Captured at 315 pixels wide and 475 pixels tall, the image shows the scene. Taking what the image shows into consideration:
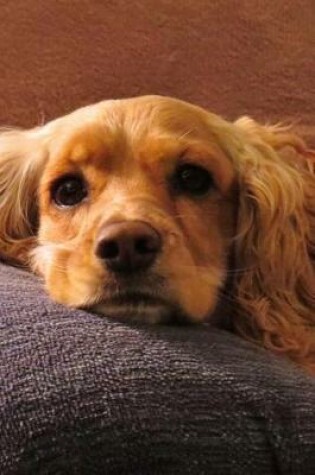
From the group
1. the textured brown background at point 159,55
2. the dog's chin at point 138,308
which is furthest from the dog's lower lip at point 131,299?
the textured brown background at point 159,55

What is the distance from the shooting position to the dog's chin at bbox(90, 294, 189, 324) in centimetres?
114

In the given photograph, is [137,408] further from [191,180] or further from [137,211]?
[191,180]

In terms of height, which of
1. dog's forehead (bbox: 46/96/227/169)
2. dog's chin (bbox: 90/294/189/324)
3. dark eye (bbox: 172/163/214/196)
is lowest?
dog's chin (bbox: 90/294/189/324)

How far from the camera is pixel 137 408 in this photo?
2.69ft

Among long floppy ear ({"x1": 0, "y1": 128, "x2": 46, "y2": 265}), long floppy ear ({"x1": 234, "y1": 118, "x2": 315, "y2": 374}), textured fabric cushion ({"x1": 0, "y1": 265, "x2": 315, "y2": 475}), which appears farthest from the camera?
long floppy ear ({"x1": 0, "y1": 128, "x2": 46, "y2": 265})

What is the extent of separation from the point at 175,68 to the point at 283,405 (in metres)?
1.29

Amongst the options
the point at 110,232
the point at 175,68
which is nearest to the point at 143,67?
the point at 175,68

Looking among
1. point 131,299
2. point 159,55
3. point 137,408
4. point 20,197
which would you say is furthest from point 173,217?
point 159,55

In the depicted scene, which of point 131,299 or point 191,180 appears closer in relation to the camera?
point 131,299

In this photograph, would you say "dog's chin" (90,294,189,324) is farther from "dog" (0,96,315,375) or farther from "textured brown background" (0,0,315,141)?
"textured brown background" (0,0,315,141)

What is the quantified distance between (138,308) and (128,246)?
84 mm

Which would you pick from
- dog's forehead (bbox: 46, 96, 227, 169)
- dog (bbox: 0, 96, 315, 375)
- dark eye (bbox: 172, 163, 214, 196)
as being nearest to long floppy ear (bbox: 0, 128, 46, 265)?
dog (bbox: 0, 96, 315, 375)

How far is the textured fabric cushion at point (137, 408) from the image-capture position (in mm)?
782

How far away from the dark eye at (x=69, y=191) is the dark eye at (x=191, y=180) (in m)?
0.15
